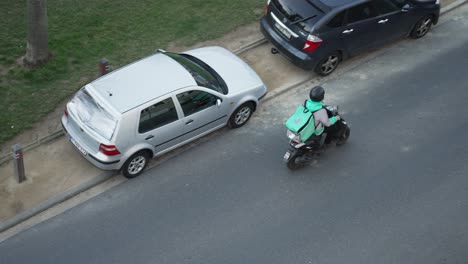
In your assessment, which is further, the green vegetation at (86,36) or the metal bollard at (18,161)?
the green vegetation at (86,36)

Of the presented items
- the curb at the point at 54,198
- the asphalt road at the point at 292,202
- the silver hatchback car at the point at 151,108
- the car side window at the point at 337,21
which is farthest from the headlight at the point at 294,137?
the car side window at the point at 337,21

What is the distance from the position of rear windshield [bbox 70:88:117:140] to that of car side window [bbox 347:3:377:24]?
5.64 meters

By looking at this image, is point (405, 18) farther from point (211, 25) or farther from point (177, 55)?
point (177, 55)

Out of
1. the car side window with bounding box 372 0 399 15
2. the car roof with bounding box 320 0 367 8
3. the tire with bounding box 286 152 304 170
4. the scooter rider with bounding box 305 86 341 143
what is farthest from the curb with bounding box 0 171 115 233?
the car side window with bounding box 372 0 399 15

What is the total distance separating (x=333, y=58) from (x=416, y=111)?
6.98ft

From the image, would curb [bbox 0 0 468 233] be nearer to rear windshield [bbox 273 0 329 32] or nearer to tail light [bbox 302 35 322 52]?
tail light [bbox 302 35 322 52]

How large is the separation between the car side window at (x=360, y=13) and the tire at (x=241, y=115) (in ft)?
9.92

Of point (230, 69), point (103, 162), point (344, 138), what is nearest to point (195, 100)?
point (230, 69)

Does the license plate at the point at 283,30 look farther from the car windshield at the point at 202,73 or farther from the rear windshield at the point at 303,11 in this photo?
the car windshield at the point at 202,73

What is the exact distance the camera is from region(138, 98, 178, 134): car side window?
928 cm

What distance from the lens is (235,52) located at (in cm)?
1262

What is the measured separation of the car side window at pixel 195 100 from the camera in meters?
9.69

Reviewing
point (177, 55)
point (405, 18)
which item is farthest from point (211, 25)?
point (405, 18)

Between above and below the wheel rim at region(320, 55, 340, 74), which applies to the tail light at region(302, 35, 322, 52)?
above
